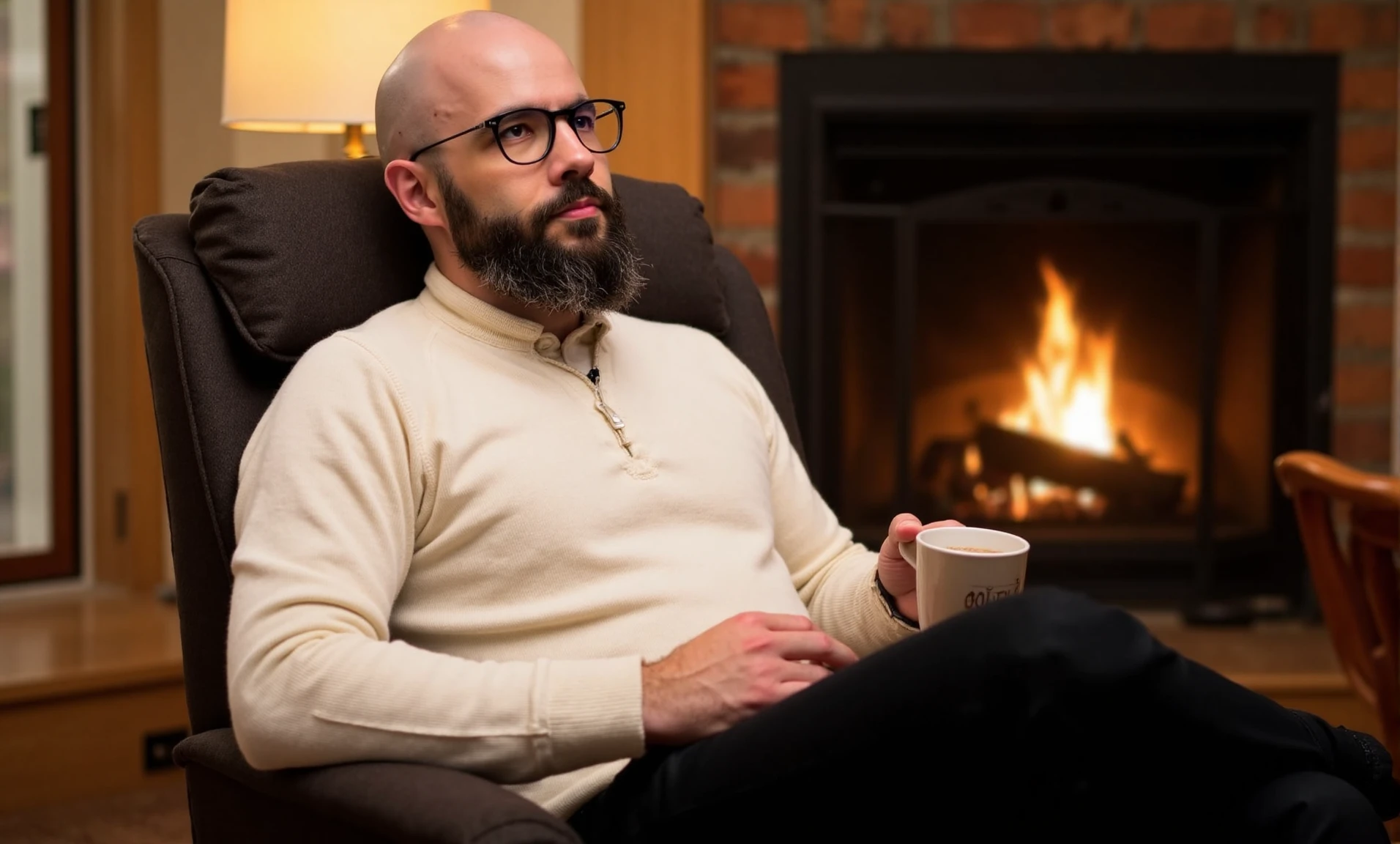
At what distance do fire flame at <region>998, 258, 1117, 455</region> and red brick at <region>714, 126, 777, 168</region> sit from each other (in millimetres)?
627

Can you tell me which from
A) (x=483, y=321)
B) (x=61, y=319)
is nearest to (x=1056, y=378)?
(x=483, y=321)

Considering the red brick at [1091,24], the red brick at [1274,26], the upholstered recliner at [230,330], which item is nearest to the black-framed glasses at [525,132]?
the upholstered recliner at [230,330]

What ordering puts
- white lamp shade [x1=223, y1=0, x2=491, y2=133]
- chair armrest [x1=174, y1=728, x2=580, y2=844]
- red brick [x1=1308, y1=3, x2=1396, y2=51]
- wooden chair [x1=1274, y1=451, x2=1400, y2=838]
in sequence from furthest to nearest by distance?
1. red brick [x1=1308, y1=3, x2=1396, y2=51]
2. white lamp shade [x1=223, y1=0, x2=491, y2=133]
3. wooden chair [x1=1274, y1=451, x2=1400, y2=838]
4. chair armrest [x1=174, y1=728, x2=580, y2=844]

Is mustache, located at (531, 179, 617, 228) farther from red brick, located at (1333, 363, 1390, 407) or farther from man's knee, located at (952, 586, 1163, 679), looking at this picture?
red brick, located at (1333, 363, 1390, 407)

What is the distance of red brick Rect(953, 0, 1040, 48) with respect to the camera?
2.71 m

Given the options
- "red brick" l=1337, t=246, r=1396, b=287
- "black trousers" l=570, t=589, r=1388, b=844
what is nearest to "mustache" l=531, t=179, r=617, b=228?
"black trousers" l=570, t=589, r=1388, b=844

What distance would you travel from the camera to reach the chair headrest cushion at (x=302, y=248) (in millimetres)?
1337

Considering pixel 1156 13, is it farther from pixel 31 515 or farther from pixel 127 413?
pixel 31 515

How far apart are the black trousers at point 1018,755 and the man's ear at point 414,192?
591mm

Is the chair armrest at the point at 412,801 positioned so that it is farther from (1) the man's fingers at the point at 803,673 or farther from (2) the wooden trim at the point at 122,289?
(2) the wooden trim at the point at 122,289

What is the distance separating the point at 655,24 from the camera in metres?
2.60

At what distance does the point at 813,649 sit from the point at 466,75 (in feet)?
2.04

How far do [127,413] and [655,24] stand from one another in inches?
50.1

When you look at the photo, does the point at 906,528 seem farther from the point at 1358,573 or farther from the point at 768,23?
the point at 768,23
